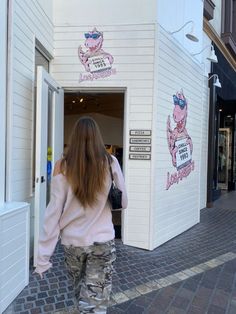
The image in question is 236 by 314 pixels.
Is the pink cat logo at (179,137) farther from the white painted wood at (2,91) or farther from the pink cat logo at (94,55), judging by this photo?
the white painted wood at (2,91)

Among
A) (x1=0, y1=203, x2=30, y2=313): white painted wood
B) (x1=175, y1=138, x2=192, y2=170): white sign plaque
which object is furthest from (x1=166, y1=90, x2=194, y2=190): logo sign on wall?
(x1=0, y1=203, x2=30, y2=313): white painted wood

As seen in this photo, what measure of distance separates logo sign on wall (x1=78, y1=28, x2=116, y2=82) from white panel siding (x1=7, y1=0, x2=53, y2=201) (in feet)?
2.69

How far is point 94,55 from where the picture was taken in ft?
18.0

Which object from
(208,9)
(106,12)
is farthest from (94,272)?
(208,9)

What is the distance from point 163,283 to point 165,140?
2451 millimetres

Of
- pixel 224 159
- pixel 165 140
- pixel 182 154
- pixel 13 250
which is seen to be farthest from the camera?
pixel 224 159

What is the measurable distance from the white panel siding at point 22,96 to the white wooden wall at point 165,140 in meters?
1.91

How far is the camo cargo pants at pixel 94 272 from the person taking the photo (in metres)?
2.38

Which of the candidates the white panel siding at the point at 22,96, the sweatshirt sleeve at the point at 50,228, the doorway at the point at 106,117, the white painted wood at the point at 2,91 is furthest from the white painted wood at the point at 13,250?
the doorway at the point at 106,117

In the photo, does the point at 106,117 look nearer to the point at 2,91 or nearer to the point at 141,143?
the point at 141,143

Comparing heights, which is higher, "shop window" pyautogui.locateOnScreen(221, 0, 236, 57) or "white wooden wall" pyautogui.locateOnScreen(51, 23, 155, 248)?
"shop window" pyautogui.locateOnScreen(221, 0, 236, 57)

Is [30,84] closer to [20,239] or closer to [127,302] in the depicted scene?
[20,239]

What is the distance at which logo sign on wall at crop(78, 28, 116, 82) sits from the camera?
17.9 ft

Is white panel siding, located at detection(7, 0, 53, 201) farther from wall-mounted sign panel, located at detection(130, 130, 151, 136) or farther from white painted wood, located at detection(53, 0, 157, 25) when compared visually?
wall-mounted sign panel, located at detection(130, 130, 151, 136)
